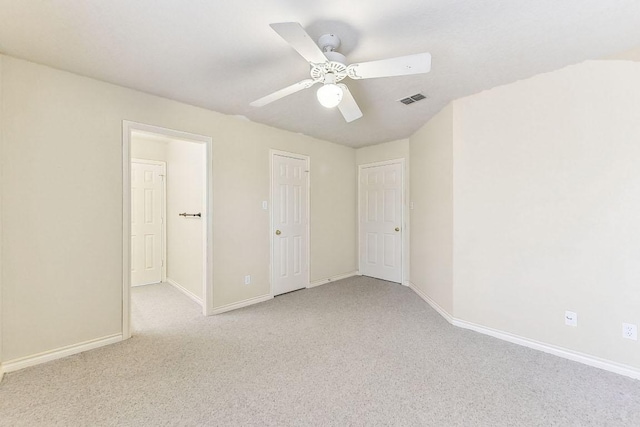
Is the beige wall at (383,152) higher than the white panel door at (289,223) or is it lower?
higher

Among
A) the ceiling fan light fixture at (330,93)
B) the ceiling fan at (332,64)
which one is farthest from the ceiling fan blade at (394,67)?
→ the ceiling fan light fixture at (330,93)

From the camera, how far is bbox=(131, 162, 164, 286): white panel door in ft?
14.5

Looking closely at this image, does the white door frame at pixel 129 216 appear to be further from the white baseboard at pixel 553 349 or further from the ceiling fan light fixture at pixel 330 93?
the white baseboard at pixel 553 349

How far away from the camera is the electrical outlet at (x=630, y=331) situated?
2068 millimetres

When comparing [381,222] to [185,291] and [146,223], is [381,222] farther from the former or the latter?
[146,223]

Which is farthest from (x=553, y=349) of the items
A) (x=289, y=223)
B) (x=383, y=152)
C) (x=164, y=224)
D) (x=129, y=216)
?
(x=164, y=224)

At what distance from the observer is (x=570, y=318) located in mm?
2336

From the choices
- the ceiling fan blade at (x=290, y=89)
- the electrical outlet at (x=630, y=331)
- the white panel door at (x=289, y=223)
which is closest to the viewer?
the ceiling fan blade at (x=290, y=89)

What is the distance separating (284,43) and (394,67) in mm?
797

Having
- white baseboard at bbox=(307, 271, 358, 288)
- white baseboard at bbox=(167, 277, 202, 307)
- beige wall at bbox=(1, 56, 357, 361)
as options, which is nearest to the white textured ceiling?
beige wall at bbox=(1, 56, 357, 361)

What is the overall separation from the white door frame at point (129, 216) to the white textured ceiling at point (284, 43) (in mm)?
407

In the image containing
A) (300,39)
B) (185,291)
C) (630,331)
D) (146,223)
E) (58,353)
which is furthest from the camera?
(146,223)

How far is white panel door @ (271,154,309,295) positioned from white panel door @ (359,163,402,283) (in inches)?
48.3

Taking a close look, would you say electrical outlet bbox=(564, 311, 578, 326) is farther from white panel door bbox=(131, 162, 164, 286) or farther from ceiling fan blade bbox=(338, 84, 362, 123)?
white panel door bbox=(131, 162, 164, 286)
